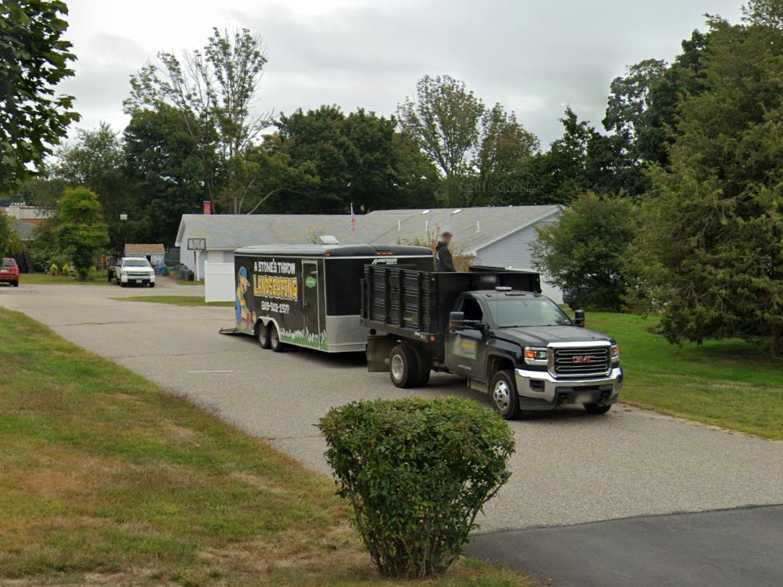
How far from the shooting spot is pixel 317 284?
19625mm

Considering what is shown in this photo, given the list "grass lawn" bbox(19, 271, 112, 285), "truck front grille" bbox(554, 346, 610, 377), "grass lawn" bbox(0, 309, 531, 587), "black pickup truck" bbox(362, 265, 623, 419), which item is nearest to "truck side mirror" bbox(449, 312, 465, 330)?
"black pickup truck" bbox(362, 265, 623, 419)

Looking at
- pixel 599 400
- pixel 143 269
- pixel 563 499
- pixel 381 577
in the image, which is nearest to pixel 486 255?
A: pixel 143 269

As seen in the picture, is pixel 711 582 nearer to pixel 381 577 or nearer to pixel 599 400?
pixel 381 577

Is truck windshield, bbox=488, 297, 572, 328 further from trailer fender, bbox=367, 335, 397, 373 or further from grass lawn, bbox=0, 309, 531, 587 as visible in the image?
grass lawn, bbox=0, 309, 531, 587

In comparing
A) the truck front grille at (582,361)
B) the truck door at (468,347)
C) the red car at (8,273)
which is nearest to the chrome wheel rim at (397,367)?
the truck door at (468,347)

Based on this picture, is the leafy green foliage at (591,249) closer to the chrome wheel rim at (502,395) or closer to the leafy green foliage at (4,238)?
the leafy green foliage at (4,238)

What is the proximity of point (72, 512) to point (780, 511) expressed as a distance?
20.3 feet

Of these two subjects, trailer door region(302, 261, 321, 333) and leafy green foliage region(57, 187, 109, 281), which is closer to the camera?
trailer door region(302, 261, 321, 333)

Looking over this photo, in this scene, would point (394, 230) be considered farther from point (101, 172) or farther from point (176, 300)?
point (101, 172)

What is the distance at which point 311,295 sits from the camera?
19.9 meters

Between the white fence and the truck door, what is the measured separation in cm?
2720

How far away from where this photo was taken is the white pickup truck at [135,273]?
55750 millimetres

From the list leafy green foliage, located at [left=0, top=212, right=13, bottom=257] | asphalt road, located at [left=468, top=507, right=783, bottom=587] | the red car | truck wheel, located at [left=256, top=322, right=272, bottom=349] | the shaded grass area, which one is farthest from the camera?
the red car

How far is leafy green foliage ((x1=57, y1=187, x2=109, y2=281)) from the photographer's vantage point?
206ft
